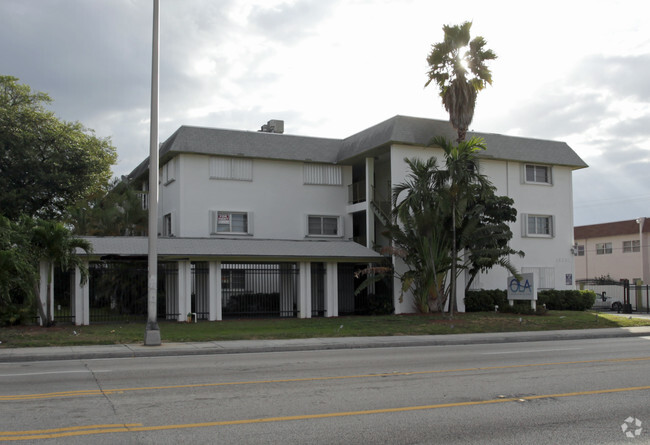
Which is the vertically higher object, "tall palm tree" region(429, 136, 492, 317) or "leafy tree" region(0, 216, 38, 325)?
"tall palm tree" region(429, 136, 492, 317)

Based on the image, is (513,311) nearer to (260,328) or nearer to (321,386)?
(260,328)

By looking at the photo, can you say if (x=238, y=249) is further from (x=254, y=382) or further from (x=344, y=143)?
(x=254, y=382)

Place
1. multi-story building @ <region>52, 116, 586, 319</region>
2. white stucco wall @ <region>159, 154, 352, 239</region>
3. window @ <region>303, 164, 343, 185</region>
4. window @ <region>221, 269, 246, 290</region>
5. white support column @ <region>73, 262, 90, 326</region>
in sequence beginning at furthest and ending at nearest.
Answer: window @ <region>303, 164, 343, 185</region>, white stucco wall @ <region>159, 154, 352, 239</region>, multi-story building @ <region>52, 116, 586, 319</region>, window @ <region>221, 269, 246, 290</region>, white support column @ <region>73, 262, 90, 326</region>

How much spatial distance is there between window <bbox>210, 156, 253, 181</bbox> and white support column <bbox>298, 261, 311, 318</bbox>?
574 centimetres

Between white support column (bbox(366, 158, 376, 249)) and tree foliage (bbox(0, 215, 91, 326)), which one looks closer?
tree foliage (bbox(0, 215, 91, 326))

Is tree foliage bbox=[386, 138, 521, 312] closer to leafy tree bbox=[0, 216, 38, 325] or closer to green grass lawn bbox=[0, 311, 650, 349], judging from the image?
green grass lawn bbox=[0, 311, 650, 349]

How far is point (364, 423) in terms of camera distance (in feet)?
25.4

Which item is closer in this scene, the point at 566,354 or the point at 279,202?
the point at 566,354

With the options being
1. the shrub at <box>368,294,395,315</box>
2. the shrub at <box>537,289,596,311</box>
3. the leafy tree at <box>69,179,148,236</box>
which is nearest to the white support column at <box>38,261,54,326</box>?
the leafy tree at <box>69,179,148,236</box>

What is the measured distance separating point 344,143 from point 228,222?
7012 mm

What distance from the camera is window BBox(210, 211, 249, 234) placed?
2994 cm

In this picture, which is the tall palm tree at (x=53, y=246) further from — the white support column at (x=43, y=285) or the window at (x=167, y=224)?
the window at (x=167, y=224)

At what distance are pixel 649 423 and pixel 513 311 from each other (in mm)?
21225

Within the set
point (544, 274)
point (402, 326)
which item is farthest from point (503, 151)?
point (402, 326)
